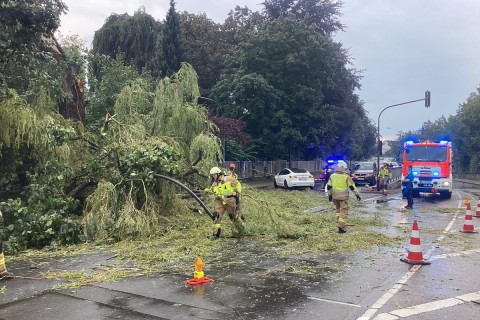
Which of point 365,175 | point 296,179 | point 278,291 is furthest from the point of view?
point 365,175

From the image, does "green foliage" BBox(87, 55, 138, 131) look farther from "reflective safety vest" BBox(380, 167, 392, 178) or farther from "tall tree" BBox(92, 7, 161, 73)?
"tall tree" BBox(92, 7, 161, 73)

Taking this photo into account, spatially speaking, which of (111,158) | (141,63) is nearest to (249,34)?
(141,63)

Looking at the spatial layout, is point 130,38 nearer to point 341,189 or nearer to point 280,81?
point 280,81

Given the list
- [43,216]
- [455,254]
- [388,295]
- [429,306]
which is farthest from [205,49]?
[429,306]

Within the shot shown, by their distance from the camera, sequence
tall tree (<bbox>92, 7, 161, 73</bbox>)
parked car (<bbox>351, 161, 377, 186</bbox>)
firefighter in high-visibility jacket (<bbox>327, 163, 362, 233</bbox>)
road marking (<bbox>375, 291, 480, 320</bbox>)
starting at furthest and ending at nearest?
tall tree (<bbox>92, 7, 161, 73</bbox>)
parked car (<bbox>351, 161, 377, 186</bbox>)
firefighter in high-visibility jacket (<bbox>327, 163, 362, 233</bbox>)
road marking (<bbox>375, 291, 480, 320</bbox>)

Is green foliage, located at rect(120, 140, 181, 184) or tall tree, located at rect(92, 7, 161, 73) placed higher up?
tall tree, located at rect(92, 7, 161, 73)

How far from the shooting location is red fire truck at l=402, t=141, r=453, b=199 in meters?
21.8

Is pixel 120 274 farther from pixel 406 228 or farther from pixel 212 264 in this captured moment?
pixel 406 228

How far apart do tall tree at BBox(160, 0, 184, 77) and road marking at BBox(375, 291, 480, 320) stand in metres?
30.7

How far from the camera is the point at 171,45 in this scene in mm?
34906

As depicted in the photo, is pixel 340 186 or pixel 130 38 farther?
pixel 130 38

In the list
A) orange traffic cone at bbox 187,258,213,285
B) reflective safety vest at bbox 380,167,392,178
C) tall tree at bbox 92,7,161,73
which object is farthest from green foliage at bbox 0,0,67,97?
tall tree at bbox 92,7,161,73

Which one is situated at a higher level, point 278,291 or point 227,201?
point 227,201

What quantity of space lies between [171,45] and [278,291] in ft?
100
